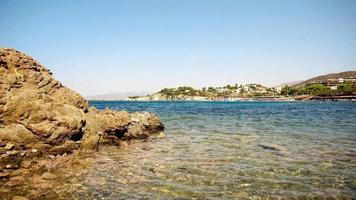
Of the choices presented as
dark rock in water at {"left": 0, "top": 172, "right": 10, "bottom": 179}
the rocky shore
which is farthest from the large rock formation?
dark rock in water at {"left": 0, "top": 172, "right": 10, "bottom": 179}

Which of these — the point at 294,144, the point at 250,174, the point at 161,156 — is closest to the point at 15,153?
the point at 161,156

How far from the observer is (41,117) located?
46.6 ft

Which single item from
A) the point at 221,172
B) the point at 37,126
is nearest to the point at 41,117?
the point at 37,126

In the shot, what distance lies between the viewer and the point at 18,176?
35.8ft

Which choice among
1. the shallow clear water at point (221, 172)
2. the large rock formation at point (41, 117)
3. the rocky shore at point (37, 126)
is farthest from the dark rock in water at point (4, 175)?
the shallow clear water at point (221, 172)

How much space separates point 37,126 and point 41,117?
0.55 m

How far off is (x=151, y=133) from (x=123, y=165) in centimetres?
992

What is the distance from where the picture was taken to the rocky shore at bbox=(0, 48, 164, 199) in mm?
11758

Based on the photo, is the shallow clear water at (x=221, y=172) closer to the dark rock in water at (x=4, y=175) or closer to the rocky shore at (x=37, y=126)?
the rocky shore at (x=37, y=126)

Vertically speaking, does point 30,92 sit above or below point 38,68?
below

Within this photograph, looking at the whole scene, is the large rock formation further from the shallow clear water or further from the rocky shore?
the shallow clear water

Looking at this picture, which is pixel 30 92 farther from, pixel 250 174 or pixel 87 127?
pixel 250 174

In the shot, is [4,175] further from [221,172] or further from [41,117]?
[221,172]

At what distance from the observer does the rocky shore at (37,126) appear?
1176 cm
